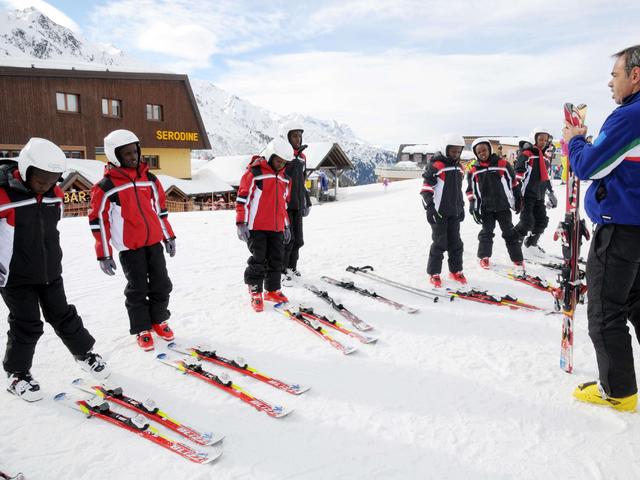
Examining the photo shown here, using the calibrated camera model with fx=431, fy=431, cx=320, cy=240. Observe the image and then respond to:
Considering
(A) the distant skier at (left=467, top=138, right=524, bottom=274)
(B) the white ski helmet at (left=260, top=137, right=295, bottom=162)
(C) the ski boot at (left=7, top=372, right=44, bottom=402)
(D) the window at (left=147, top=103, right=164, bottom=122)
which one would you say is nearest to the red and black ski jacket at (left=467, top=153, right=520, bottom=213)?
(A) the distant skier at (left=467, top=138, right=524, bottom=274)

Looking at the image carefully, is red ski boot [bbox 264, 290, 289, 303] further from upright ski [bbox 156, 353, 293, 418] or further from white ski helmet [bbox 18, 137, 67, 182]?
white ski helmet [bbox 18, 137, 67, 182]

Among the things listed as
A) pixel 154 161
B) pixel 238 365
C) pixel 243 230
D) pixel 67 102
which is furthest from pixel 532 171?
pixel 67 102

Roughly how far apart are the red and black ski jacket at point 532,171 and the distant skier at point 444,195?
7.06ft

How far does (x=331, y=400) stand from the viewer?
331 cm

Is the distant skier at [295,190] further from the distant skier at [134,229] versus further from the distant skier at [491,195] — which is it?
the distant skier at [491,195]

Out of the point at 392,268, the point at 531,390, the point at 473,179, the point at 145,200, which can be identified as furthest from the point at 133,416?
the point at 473,179

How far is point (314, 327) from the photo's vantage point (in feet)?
15.2

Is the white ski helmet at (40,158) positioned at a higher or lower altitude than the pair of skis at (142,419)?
higher

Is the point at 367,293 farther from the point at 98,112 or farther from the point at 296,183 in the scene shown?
the point at 98,112

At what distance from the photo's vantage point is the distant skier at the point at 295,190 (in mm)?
6219

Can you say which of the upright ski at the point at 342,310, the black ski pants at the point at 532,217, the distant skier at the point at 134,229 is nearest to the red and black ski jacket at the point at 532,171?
the black ski pants at the point at 532,217

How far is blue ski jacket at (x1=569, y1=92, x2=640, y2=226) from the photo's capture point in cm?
261

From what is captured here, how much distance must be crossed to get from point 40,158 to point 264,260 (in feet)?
9.37

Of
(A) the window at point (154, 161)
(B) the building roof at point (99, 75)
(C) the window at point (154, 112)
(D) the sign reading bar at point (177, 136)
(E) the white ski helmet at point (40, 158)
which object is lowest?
(E) the white ski helmet at point (40, 158)
